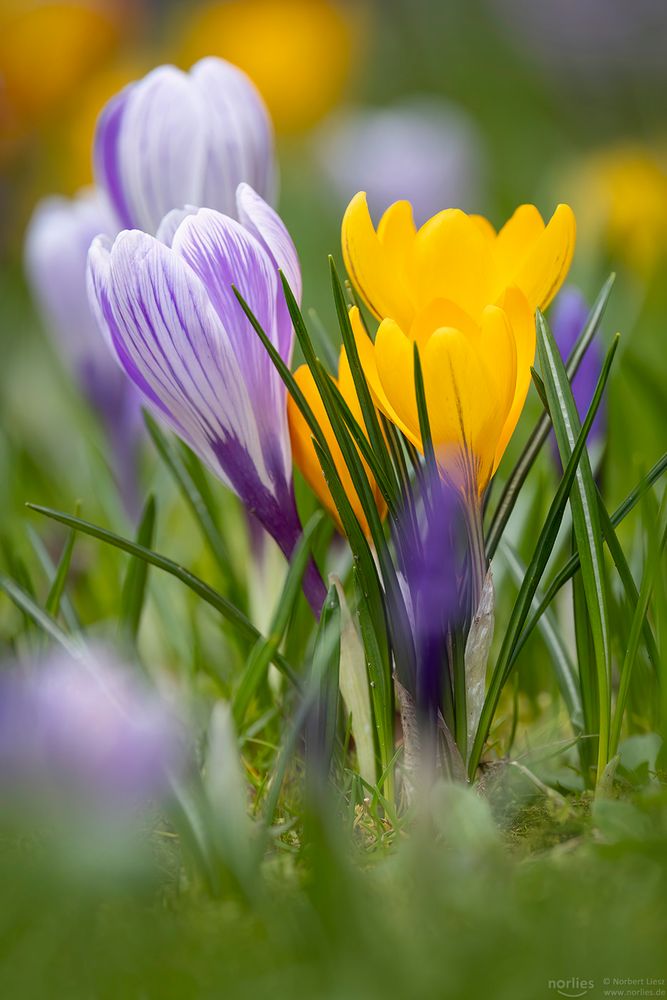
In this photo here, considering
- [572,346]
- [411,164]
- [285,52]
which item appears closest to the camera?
[572,346]

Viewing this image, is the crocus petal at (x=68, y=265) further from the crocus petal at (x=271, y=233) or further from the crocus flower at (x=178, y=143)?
the crocus petal at (x=271, y=233)

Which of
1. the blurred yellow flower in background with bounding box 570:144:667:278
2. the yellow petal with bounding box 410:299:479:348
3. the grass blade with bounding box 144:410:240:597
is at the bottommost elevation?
the grass blade with bounding box 144:410:240:597

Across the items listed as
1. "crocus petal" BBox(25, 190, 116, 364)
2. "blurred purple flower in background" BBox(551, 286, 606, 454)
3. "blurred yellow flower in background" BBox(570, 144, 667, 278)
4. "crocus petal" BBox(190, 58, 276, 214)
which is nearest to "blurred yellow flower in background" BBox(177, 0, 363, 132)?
"blurred yellow flower in background" BBox(570, 144, 667, 278)

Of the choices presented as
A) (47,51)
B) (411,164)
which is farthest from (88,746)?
(47,51)

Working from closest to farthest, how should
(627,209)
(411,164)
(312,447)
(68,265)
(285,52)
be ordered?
(312,447) → (68,265) → (627,209) → (411,164) → (285,52)

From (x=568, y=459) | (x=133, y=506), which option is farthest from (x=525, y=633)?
(x=133, y=506)

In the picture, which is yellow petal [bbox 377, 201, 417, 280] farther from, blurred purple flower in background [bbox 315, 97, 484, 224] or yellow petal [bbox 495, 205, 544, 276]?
blurred purple flower in background [bbox 315, 97, 484, 224]

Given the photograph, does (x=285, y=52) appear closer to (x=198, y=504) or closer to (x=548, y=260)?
(x=198, y=504)

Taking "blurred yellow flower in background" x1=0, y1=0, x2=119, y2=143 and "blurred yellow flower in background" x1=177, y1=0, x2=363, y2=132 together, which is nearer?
"blurred yellow flower in background" x1=0, y1=0, x2=119, y2=143
